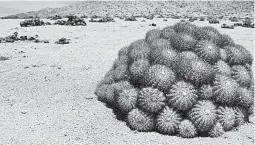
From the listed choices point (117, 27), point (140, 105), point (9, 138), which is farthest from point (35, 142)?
point (117, 27)

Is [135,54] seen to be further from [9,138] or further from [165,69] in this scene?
[9,138]

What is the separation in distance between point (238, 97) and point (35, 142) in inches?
125

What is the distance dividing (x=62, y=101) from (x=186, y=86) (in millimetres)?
2426

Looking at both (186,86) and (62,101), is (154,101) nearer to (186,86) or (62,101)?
(186,86)

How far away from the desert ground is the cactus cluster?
0.19 metres

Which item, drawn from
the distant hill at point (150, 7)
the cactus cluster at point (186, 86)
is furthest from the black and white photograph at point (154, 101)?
the distant hill at point (150, 7)

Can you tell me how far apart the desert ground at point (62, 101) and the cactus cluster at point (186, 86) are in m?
0.19

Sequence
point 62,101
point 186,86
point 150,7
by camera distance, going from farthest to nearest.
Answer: point 150,7 → point 62,101 → point 186,86

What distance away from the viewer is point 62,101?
635 centimetres

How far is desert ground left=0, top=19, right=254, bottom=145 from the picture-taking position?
5.06 metres

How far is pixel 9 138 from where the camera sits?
4.98 m

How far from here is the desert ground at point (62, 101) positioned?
5.06 meters

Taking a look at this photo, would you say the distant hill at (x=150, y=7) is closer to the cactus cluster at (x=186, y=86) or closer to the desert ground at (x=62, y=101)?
the desert ground at (x=62, y=101)

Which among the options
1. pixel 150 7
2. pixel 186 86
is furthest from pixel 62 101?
pixel 150 7
